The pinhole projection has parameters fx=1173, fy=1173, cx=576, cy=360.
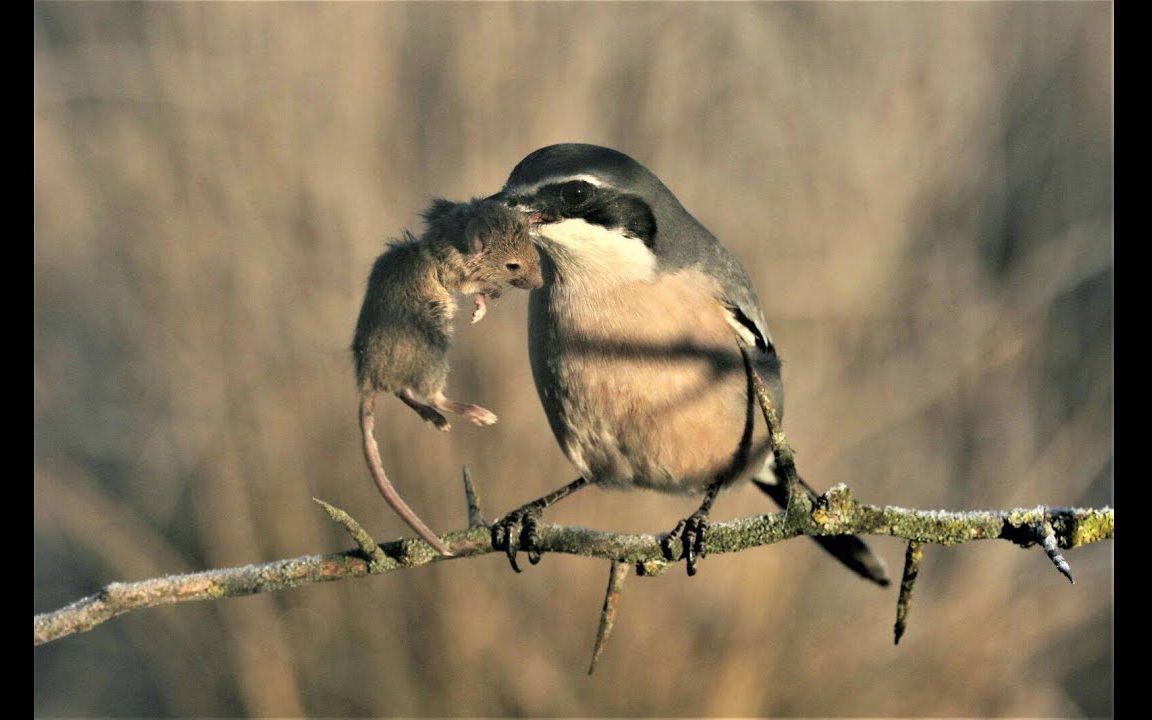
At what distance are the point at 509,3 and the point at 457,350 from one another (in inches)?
71.7

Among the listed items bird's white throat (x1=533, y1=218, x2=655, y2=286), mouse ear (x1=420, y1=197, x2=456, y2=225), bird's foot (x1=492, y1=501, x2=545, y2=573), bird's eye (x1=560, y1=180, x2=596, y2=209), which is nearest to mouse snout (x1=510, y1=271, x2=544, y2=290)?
mouse ear (x1=420, y1=197, x2=456, y2=225)

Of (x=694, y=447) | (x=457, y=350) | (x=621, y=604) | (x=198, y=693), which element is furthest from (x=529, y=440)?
(x=694, y=447)

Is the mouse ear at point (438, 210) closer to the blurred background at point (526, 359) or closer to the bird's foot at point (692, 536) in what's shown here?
the bird's foot at point (692, 536)

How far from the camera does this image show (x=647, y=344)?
2.61 meters

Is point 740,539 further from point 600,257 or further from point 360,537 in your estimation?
point 600,257

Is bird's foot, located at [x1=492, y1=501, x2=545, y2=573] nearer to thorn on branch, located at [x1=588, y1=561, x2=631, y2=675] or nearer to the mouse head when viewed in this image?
thorn on branch, located at [x1=588, y1=561, x2=631, y2=675]

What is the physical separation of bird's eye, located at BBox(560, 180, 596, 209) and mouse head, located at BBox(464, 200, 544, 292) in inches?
7.5

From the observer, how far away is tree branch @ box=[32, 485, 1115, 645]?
152 cm

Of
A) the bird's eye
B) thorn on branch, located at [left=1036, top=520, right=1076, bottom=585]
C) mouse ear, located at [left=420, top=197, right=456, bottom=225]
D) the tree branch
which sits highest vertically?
mouse ear, located at [left=420, top=197, right=456, bottom=225]

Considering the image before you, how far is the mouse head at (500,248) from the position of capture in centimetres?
194

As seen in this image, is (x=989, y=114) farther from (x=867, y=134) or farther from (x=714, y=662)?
(x=714, y=662)

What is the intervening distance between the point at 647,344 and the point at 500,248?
694 millimetres

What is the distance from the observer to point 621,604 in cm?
573

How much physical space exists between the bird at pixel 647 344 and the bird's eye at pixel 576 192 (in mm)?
62
